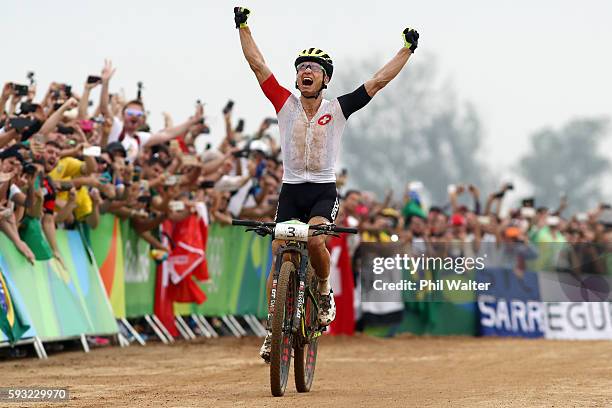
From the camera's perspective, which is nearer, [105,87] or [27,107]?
[27,107]

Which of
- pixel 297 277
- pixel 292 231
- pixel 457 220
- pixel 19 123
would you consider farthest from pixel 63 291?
pixel 457 220

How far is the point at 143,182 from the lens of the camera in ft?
63.2

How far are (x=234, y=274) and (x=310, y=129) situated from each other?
10.8m

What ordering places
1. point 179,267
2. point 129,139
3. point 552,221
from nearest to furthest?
point 129,139
point 179,267
point 552,221

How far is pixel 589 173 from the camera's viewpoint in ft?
434

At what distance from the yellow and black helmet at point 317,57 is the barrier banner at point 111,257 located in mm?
6663

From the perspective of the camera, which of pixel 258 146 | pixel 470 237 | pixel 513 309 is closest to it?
pixel 258 146

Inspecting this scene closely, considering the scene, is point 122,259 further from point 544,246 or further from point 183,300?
point 544,246

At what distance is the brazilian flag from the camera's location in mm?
15695

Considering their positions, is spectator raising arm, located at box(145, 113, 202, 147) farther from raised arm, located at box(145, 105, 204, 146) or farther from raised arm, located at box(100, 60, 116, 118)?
raised arm, located at box(100, 60, 116, 118)

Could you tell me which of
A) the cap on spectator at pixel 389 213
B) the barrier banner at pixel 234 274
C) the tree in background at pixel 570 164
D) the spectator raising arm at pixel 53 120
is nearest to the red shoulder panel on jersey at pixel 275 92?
the spectator raising arm at pixel 53 120

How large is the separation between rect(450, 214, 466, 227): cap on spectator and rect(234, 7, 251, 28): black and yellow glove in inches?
557

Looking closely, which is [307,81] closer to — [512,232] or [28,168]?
[28,168]

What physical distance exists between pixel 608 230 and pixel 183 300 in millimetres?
13590
